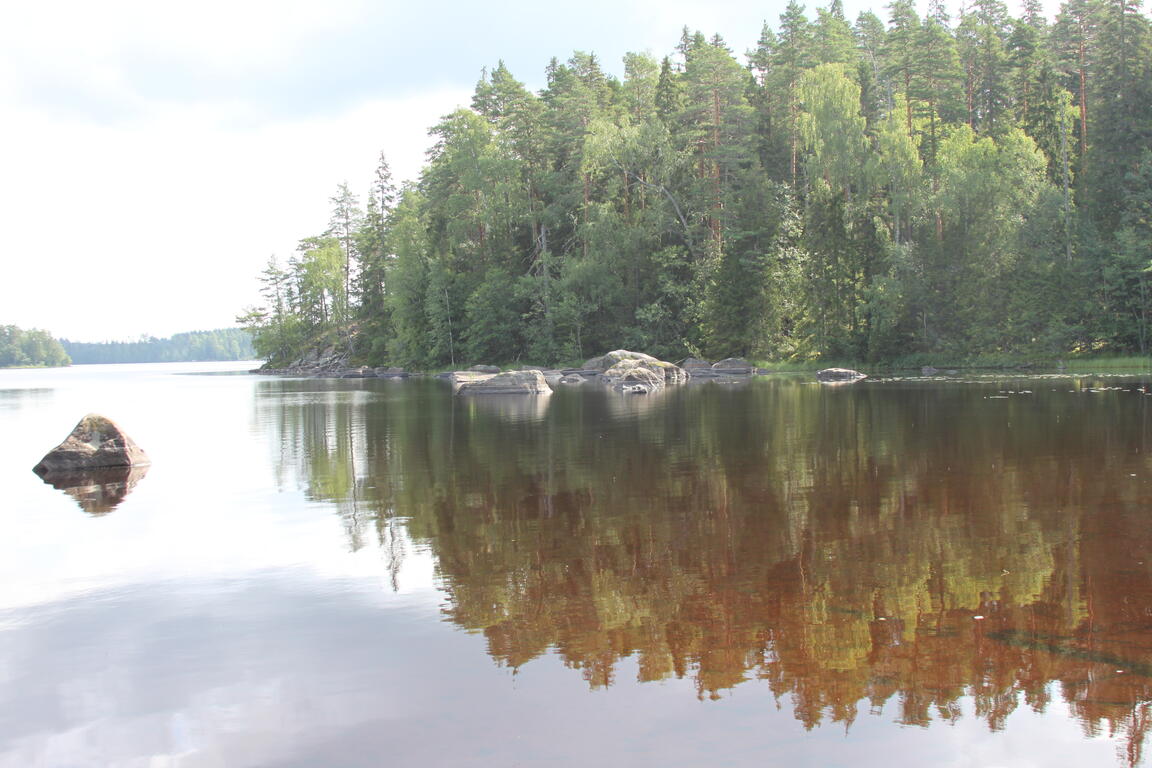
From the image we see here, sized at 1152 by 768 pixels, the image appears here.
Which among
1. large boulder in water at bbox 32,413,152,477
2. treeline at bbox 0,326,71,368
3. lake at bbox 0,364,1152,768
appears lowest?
lake at bbox 0,364,1152,768

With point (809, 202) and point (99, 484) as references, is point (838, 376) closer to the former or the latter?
point (809, 202)

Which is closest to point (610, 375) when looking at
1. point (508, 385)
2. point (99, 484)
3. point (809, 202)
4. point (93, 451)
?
point (508, 385)

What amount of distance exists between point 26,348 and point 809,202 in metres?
196

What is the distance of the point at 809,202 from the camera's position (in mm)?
53188

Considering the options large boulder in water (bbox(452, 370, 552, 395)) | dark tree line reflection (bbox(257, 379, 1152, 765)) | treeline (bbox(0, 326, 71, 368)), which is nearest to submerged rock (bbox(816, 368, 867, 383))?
large boulder in water (bbox(452, 370, 552, 395))

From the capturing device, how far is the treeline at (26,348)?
18538 cm

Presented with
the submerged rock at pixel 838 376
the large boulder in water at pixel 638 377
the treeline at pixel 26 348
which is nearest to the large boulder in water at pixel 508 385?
the large boulder in water at pixel 638 377

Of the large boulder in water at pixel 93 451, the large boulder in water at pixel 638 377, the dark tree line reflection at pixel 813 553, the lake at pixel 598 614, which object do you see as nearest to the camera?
the lake at pixel 598 614

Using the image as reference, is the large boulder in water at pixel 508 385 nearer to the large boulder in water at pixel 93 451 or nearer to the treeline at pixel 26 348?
the large boulder in water at pixel 93 451

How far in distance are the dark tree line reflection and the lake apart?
0.04 m

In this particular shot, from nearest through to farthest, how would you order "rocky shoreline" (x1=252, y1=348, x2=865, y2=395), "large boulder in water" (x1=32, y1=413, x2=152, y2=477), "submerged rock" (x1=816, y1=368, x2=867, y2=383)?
"large boulder in water" (x1=32, y1=413, x2=152, y2=477) → "rocky shoreline" (x1=252, y1=348, x2=865, y2=395) → "submerged rock" (x1=816, y1=368, x2=867, y2=383)

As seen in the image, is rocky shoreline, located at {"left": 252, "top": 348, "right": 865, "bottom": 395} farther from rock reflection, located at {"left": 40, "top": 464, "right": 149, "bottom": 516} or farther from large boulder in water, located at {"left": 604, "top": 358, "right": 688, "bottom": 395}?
rock reflection, located at {"left": 40, "top": 464, "right": 149, "bottom": 516}

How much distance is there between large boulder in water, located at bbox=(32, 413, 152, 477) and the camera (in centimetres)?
1622

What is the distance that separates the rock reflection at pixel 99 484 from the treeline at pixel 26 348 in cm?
20579
